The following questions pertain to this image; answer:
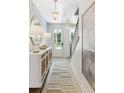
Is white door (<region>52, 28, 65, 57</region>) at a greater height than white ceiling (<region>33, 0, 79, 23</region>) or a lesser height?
lesser

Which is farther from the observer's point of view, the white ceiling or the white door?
the white door

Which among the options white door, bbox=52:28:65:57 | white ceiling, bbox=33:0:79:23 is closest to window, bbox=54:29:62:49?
white door, bbox=52:28:65:57

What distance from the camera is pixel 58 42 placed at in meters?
13.7

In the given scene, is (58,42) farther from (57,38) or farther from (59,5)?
(59,5)

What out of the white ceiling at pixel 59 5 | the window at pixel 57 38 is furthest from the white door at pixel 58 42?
the white ceiling at pixel 59 5

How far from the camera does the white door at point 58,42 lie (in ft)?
44.8

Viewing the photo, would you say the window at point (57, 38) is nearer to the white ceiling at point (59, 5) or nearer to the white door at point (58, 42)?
the white door at point (58, 42)

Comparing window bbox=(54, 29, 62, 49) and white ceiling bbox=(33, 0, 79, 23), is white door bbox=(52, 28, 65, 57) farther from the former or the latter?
white ceiling bbox=(33, 0, 79, 23)

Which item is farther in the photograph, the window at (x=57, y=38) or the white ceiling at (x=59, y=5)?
the window at (x=57, y=38)

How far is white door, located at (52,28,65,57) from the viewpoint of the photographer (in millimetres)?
13664

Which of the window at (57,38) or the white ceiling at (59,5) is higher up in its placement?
the white ceiling at (59,5)

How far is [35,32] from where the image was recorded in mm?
4461
